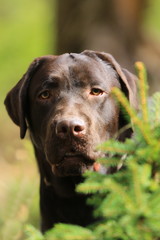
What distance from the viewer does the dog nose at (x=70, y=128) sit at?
14.1 ft

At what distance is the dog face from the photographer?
443 centimetres

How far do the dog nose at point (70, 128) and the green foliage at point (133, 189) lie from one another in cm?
105

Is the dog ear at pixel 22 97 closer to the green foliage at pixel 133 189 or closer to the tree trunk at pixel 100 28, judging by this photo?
the green foliage at pixel 133 189

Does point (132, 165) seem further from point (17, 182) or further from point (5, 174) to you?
point (5, 174)

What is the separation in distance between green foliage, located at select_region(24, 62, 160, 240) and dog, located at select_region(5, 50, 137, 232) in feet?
3.87

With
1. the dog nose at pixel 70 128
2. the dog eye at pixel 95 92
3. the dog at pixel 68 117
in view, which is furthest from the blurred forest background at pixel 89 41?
the dog nose at pixel 70 128

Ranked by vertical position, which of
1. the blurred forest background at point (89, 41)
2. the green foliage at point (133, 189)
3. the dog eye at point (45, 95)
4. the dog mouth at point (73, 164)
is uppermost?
the green foliage at point (133, 189)

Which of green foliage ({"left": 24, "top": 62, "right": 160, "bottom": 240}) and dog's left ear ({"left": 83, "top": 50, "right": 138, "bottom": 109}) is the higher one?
green foliage ({"left": 24, "top": 62, "right": 160, "bottom": 240})

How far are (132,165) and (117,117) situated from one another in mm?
2385

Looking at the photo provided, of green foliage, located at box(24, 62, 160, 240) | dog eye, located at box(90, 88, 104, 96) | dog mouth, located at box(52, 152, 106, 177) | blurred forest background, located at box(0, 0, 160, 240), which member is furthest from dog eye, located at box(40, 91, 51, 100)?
green foliage, located at box(24, 62, 160, 240)

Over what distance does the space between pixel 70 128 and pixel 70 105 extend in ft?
1.31

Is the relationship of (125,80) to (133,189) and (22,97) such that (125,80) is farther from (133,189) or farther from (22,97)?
(133,189)

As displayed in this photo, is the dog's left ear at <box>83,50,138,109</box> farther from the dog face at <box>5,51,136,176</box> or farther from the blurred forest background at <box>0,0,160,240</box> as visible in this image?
the blurred forest background at <box>0,0,160,240</box>

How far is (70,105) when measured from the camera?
4.66m
